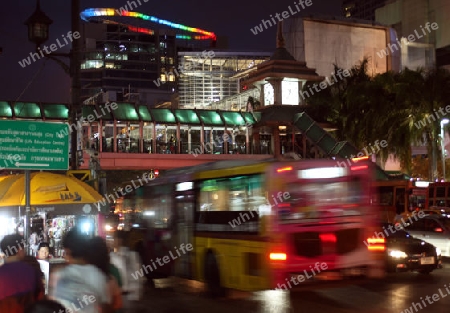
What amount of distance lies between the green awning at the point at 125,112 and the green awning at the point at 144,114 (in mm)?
431

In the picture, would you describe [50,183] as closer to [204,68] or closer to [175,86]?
[204,68]

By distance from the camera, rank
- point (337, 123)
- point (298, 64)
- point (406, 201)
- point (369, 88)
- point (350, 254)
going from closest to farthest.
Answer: point (350, 254) → point (406, 201) → point (369, 88) → point (337, 123) → point (298, 64)

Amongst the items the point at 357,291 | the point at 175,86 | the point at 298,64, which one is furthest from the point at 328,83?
the point at 175,86

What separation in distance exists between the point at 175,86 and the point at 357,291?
431 feet

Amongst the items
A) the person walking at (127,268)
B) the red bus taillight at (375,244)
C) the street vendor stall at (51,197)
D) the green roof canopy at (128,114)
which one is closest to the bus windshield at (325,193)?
the red bus taillight at (375,244)

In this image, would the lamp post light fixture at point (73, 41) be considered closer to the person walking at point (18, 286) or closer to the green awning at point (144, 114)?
the person walking at point (18, 286)

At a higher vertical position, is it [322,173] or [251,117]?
[251,117]

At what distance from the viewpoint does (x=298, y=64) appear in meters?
56.2

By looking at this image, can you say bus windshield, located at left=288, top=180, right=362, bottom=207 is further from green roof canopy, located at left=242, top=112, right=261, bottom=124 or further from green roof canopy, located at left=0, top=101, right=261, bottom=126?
green roof canopy, located at left=242, top=112, right=261, bottom=124

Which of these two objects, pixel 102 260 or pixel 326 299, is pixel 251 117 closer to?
pixel 326 299

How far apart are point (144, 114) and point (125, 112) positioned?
1.55 m

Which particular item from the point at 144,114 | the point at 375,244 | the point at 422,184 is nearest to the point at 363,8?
the point at 144,114

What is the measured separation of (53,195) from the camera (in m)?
13.0

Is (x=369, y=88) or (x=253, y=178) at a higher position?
(x=369, y=88)
